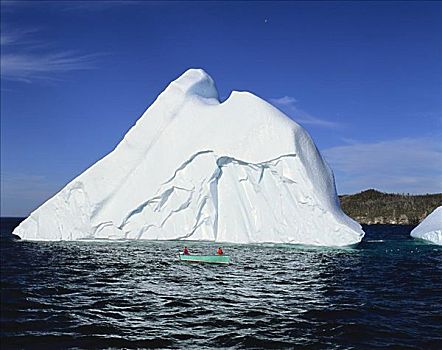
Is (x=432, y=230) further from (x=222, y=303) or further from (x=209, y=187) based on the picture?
(x=222, y=303)

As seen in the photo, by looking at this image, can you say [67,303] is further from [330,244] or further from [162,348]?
[330,244]

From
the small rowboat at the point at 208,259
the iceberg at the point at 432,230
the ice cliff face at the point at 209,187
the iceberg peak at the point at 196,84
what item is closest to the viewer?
the small rowboat at the point at 208,259

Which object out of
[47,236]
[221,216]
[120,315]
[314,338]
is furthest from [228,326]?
[47,236]

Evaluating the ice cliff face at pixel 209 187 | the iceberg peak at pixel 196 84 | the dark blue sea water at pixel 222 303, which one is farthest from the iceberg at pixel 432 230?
the iceberg peak at pixel 196 84

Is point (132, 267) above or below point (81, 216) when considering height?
below

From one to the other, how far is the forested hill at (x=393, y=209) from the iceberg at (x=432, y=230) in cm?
7630

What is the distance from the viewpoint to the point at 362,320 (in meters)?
14.1

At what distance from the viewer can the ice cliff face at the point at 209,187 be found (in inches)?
1442

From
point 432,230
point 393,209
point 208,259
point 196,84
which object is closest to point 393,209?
point 393,209

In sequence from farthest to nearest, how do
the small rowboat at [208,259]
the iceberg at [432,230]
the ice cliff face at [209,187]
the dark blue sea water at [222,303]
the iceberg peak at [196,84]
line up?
the iceberg peak at [196,84] < the iceberg at [432,230] < the ice cliff face at [209,187] < the small rowboat at [208,259] < the dark blue sea water at [222,303]

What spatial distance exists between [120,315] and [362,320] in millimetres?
6957

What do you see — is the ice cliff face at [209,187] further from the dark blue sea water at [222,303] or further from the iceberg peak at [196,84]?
the dark blue sea water at [222,303]

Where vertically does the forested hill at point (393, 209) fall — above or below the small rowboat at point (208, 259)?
above

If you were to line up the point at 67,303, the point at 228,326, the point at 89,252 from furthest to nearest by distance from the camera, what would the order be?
1. the point at 89,252
2. the point at 67,303
3. the point at 228,326
